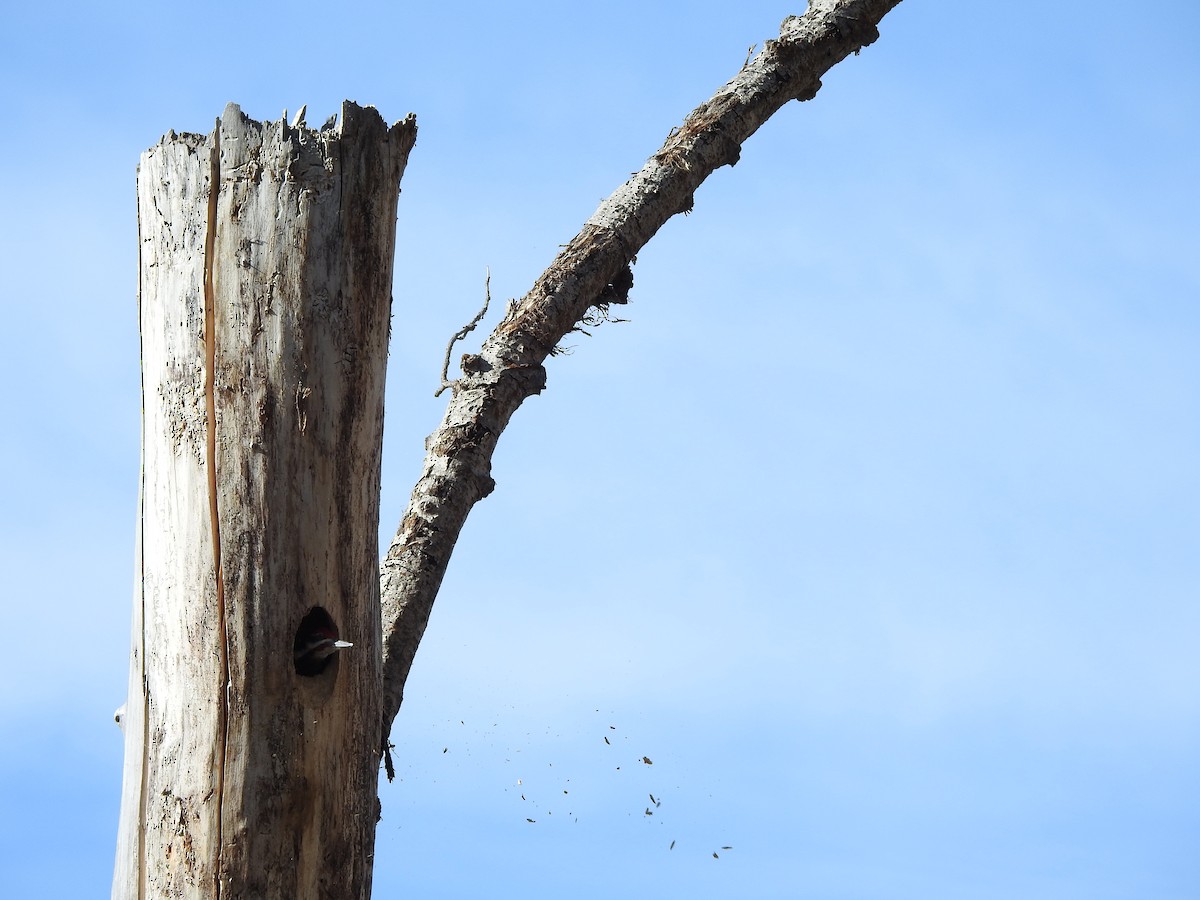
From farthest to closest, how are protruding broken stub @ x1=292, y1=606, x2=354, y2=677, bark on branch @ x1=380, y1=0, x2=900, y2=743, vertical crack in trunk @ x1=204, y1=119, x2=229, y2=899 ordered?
bark on branch @ x1=380, y1=0, x2=900, y2=743 < protruding broken stub @ x1=292, y1=606, x2=354, y2=677 < vertical crack in trunk @ x1=204, y1=119, x2=229, y2=899

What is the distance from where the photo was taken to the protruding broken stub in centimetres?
313

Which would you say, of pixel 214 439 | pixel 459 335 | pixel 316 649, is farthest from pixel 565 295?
pixel 316 649

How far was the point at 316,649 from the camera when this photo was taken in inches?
124

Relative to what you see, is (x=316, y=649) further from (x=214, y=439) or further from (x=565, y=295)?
(x=565, y=295)

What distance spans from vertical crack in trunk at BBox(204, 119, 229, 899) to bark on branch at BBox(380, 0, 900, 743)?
0.79 m

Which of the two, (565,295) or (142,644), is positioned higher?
(565,295)

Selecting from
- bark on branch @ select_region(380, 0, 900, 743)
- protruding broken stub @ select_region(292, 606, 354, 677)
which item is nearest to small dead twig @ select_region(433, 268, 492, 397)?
bark on branch @ select_region(380, 0, 900, 743)

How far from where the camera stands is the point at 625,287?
16.6 feet

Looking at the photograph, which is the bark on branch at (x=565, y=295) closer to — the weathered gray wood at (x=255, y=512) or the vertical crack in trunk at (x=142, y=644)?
the weathered gray wood at (x=255, y=512)

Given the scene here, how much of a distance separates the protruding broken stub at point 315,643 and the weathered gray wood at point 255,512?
0.09 feet

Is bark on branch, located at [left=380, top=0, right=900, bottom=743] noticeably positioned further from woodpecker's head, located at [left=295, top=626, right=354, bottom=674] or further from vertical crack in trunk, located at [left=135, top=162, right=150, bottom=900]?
vertical crack in trunk, located at [left=135, top=162, right=150, bottom=900]

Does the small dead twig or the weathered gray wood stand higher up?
the small dead twig

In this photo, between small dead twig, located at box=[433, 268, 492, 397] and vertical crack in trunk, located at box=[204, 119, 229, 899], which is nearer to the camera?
vertical crack in trunk, located at box=[204, 119, 229, 899]

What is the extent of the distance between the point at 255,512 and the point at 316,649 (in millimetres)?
392
